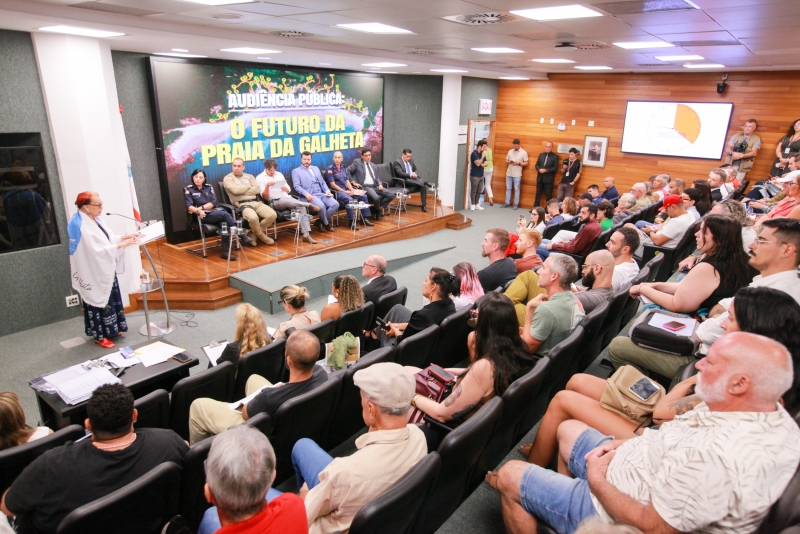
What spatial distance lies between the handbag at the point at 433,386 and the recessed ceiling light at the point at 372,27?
3127 millimetres

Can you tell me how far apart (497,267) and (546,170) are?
7071mm

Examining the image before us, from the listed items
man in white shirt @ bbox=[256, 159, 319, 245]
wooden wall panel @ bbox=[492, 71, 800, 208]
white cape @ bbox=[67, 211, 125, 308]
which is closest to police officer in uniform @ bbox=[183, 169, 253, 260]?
man in white shirt @ bbox=[256, 159, 319, 245]

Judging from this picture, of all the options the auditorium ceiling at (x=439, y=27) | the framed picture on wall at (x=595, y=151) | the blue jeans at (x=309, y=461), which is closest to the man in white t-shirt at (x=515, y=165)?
the framed picture on wall at (x=595, y=151)

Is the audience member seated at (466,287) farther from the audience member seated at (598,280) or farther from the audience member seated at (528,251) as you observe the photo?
the audience member seated at (528,251)

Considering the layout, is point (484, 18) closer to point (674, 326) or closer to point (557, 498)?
point (674, 326)

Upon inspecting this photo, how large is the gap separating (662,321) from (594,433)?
47.0 inches

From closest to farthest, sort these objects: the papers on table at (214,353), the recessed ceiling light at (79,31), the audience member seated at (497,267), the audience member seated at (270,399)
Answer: the audience member seated at (270,399) < the papers on table at (214,353) < the recessed ceiling light at (79,31) < the audience member seated at (497,267)

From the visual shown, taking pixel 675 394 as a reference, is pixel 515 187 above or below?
below

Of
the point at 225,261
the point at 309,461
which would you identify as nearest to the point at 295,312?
the point at 309,461

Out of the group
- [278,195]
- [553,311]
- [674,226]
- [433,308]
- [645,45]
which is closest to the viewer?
[553,311]

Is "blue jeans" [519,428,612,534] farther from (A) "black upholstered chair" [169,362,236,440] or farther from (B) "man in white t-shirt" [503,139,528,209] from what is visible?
(B) "man in white t-shirt" [503,139,528,209]

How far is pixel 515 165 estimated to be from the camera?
11.4 metres

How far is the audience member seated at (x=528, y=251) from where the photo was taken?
15.9 ft

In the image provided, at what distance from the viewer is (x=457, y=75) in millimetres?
10172
